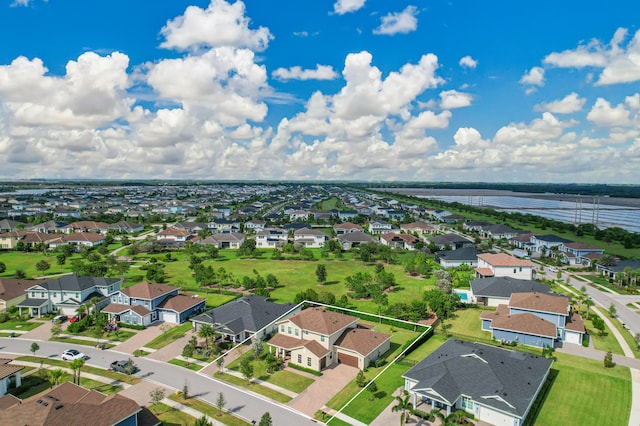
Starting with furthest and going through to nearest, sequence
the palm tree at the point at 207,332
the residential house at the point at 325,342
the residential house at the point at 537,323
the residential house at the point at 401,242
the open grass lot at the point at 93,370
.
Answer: the residential house at the point at 401,242 < the residential house at the point at 537,323 < the palm tree at the point at 207,332 < the residential house at the point at 325,342 < the open grass lot at the point at 93,370

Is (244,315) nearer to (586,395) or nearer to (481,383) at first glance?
(481,383)

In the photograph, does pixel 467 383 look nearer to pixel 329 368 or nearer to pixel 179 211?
pixel 329 368

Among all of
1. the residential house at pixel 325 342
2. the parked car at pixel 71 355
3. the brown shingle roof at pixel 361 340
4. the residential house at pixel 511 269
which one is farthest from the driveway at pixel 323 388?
the residential house at pixel 511 269

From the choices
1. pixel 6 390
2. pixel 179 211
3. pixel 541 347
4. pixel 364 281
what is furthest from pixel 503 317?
pixel 179 211

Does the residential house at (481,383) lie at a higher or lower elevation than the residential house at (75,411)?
lower

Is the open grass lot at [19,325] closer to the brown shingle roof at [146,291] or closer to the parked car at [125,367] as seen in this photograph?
the brown shingle roof at [146,291]

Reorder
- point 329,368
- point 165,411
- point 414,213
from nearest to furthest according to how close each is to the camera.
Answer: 1. point 165,411
2. point 329,368
3. point 414,213
